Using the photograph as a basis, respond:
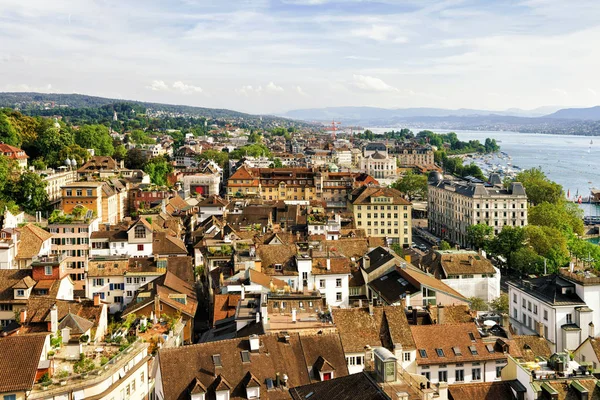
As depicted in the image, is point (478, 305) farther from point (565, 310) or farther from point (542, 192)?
point (542, 192)

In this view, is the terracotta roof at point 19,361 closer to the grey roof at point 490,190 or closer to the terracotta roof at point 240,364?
the terracotta roof at point 240,364

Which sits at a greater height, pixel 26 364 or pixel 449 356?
pixel 26 364

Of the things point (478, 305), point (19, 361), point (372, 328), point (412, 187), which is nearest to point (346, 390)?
point (19, 361)

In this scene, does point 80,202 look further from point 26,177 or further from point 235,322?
point 235,322

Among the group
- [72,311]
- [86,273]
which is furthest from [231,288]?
[86,273]

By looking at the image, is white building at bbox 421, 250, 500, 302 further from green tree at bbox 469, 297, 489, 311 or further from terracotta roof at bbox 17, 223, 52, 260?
terracotta roof at bbox 17, 223, 52, 260

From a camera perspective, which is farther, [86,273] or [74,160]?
[74,160]

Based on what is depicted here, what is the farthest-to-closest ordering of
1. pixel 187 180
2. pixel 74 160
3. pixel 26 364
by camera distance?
pixel 187 180 → pixel 74 160 → pixel 26 364
